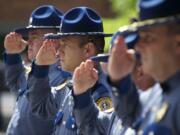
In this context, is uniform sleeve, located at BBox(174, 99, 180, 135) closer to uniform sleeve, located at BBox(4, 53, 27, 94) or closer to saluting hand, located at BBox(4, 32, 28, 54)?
saluting hand, located at BBox(4, 32, 28, 54)

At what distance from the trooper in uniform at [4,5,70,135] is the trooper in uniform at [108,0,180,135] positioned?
2706 millimetres

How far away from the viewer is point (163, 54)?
12.4 ft

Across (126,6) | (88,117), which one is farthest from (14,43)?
(126,6)

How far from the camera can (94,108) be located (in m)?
5.11

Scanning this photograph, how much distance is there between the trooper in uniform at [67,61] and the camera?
576 cm

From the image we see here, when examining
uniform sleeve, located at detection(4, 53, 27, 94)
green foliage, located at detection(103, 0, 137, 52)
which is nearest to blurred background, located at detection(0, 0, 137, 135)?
green foliage, located at detection(103, 0, 137, 52)

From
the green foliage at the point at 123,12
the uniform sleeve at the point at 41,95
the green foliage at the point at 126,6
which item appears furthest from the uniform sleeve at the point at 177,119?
the green foliage at the point at 126,6

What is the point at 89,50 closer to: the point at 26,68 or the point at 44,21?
the point at 44,21

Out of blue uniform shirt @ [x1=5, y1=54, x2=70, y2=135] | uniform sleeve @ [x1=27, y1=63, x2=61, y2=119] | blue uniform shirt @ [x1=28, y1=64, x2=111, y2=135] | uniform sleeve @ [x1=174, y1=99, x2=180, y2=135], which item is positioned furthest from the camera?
blue uniform shirt @ [x1=5, y1=54, x2=70, y2=135]

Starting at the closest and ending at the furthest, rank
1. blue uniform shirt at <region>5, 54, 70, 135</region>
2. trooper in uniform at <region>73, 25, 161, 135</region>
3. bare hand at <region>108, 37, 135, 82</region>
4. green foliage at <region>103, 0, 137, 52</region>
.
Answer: bare hand at <region>108, 37, 135, 82</region> → trooper in uniform at <region>73, 25, 161, 135</region> → blue uniform shirt at <region>5, 54, 70, 135</region> → green foliage at <region>103, 0, 137, 52</region>

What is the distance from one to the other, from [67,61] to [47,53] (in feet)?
0.76

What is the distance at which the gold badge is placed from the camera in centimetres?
381

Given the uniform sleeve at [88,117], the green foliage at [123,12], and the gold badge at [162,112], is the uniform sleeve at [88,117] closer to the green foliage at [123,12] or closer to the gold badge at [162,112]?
the gold badge at [162,112]

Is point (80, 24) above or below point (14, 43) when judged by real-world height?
above
